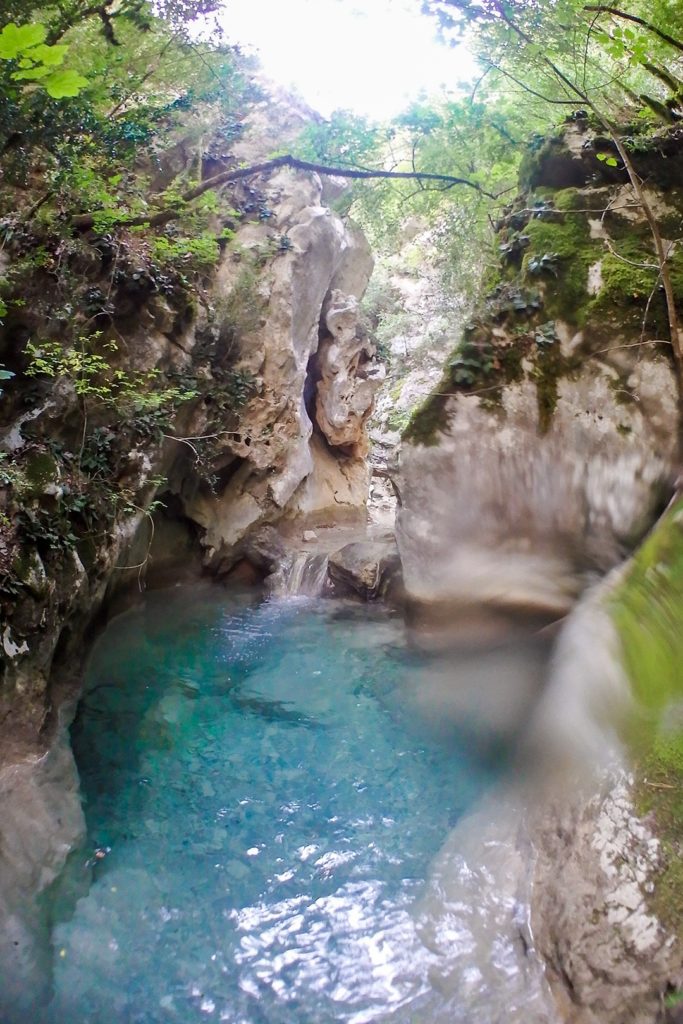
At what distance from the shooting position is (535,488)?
248 inches

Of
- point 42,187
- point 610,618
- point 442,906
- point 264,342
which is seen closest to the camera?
point 442,906

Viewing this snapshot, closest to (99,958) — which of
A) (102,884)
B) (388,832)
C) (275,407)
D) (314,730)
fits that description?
(102,884)

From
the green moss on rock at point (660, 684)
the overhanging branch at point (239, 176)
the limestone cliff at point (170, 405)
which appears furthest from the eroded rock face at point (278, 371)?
the green moss on rock at point (660, 684)

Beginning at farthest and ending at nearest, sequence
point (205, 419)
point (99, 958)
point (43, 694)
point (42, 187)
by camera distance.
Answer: point (205, 419)
point (42, 187)
point (43, 694)
point (99, 958)

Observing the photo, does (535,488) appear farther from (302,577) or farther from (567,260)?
(302,577)

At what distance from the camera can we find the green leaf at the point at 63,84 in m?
2.43

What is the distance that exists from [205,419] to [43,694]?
6.37 m

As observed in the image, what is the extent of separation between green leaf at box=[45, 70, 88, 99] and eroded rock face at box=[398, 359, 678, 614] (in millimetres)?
4947

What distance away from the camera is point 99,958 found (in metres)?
3.49

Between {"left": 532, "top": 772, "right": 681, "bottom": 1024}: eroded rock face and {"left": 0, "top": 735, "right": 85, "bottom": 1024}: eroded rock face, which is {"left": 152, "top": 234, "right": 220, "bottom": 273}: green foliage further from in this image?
{"left": 532, "top": 772, "right": 681, "bottom": 1024}: eroded rock face

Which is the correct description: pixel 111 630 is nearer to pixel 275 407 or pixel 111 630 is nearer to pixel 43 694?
pixel 43 694

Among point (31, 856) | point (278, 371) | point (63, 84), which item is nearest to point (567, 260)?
point (63, 84)

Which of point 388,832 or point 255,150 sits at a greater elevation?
point 255,150

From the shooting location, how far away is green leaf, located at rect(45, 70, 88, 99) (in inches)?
95.7
